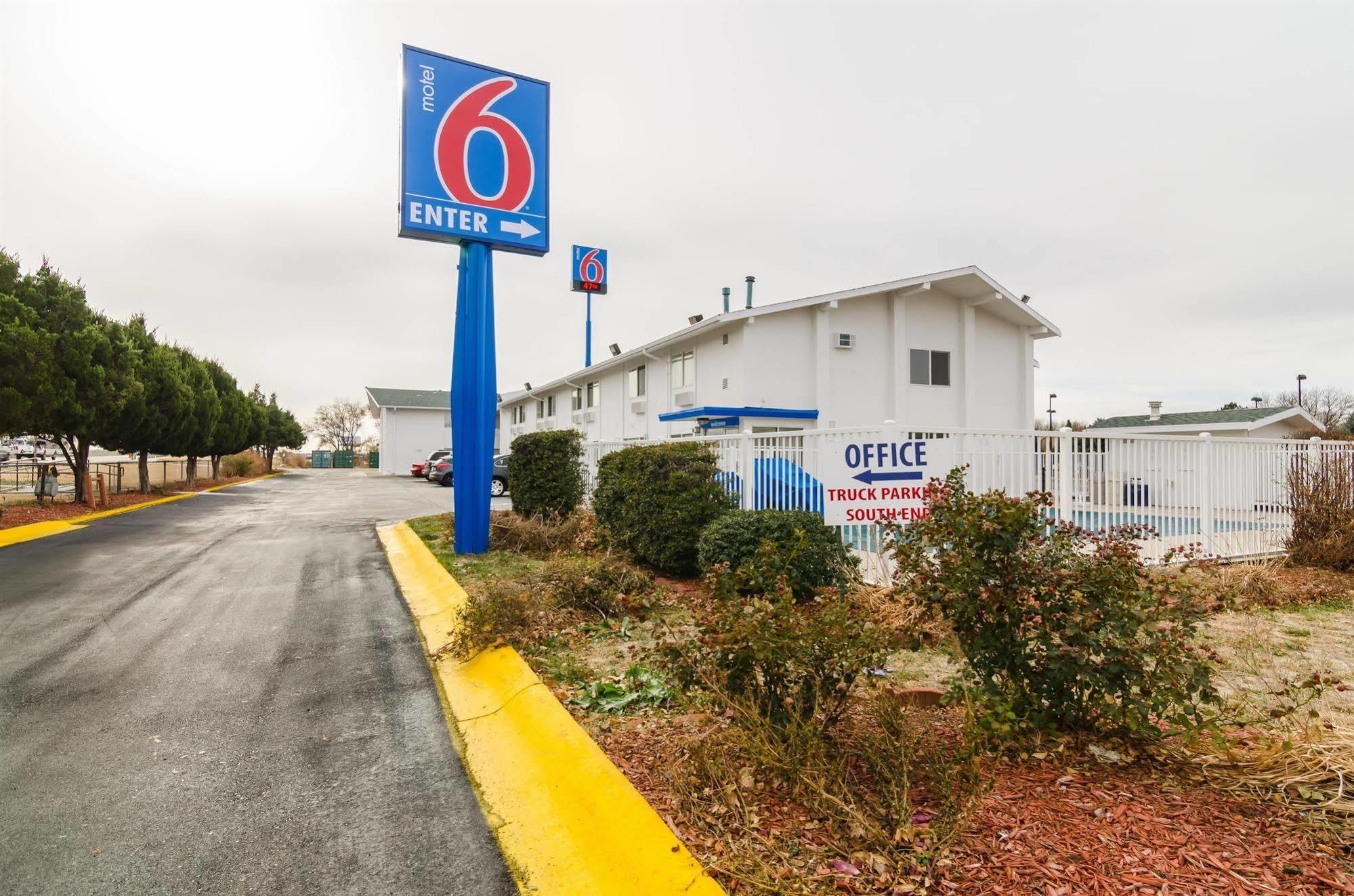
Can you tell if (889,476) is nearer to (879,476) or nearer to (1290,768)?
(879,476)

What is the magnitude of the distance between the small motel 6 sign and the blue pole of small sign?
5.31m

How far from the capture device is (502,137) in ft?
33.6

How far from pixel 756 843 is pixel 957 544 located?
1.52 metres

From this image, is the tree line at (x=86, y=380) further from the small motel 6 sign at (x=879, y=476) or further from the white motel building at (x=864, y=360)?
the small motel 6 sign at (x=879, y=476)

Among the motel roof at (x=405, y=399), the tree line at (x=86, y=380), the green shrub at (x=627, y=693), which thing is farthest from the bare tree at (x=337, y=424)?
the green shrub at (x=627, y=693)

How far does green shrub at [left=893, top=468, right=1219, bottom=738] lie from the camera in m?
2.73

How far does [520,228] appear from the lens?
1026 centimetres

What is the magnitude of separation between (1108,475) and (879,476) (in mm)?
3843

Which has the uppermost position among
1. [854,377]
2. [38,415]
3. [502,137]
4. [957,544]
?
[502,137]

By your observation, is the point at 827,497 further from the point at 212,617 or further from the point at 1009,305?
the point at 1009,305

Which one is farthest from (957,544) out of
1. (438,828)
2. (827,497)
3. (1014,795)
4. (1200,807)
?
(827,497)

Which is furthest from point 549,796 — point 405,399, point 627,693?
point 405,399

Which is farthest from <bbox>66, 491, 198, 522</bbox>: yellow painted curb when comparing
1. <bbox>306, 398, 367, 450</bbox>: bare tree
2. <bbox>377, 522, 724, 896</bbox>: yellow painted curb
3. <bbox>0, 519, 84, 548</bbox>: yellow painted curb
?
<bbox>306, 398, 367, 450</bbox>: bare tree

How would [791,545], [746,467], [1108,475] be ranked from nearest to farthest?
[791,545]
[746,467]
[1108,475]
